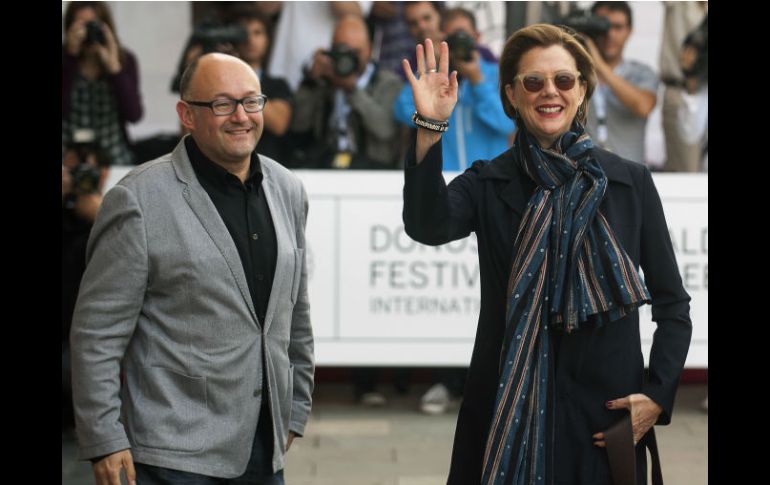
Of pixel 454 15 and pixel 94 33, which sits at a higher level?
pixel 454 15

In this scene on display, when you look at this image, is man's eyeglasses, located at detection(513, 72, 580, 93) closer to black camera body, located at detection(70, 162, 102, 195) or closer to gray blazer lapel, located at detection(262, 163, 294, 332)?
gray blazer lapel, located at detection(262, 163, 294, 332)

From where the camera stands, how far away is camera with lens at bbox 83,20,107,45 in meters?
7.02

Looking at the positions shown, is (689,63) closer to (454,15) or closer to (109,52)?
(454,15)

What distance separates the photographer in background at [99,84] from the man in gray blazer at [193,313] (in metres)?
4.10

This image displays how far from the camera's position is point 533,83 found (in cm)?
300

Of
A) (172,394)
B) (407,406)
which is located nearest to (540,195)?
(172,394)

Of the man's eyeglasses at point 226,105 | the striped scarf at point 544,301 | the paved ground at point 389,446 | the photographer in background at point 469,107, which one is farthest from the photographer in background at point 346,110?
the striped scarf at point 544,301

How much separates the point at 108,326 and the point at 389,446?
3832 mm

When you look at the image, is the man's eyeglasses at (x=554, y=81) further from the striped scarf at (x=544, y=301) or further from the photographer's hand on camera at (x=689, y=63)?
the photographer's hand on camera at (x=689, y=63)

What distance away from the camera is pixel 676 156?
721 centimetres

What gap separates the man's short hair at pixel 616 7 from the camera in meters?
7.02

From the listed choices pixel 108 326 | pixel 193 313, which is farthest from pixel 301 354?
pixel 108 326

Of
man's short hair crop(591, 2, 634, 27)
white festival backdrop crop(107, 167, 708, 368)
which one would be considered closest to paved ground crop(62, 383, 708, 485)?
white festival backdrop crop(107, 167, 708, 368)

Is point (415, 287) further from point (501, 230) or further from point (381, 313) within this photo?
point (501, 230)
